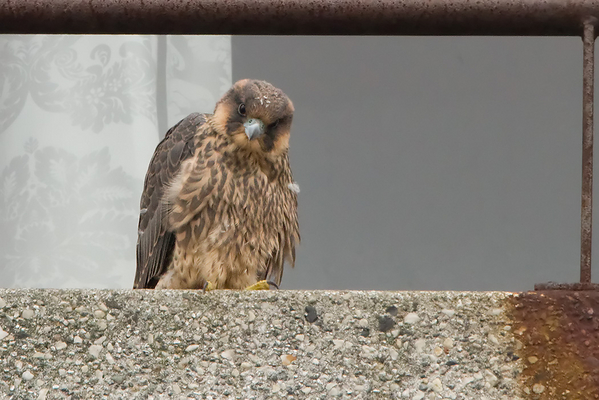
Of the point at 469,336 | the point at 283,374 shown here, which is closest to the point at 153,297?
the point at 283,374

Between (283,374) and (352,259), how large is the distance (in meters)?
2.97

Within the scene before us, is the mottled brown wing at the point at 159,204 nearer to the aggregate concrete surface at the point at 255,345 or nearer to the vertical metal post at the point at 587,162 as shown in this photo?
the aggregate concrete surface at the point at 255,345

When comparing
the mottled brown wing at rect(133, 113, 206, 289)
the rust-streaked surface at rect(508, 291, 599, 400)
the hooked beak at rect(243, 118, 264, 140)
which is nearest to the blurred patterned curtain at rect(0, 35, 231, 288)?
the mottled brown wing at rect(133, 113, 206, 289)

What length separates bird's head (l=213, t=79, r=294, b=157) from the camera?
2523 mm

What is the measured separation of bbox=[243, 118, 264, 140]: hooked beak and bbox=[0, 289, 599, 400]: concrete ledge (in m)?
1.22

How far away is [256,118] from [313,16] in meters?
1.20

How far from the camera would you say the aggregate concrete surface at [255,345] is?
1245 mm

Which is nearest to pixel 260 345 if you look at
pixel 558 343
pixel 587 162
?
pixel 558 343

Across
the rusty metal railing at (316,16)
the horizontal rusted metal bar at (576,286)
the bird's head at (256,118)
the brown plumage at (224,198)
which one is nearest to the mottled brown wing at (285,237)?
the brown plumage at (224,198)

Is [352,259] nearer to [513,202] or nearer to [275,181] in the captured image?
[513,202]

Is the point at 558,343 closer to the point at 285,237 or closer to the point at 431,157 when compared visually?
the point at 285,237

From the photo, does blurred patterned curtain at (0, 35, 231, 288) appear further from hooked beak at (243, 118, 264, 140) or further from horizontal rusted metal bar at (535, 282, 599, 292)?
horizontal rusted metal bar at (535, 282, 599, 292)

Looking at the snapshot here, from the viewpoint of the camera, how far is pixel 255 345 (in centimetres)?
126

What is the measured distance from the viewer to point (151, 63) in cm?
411
